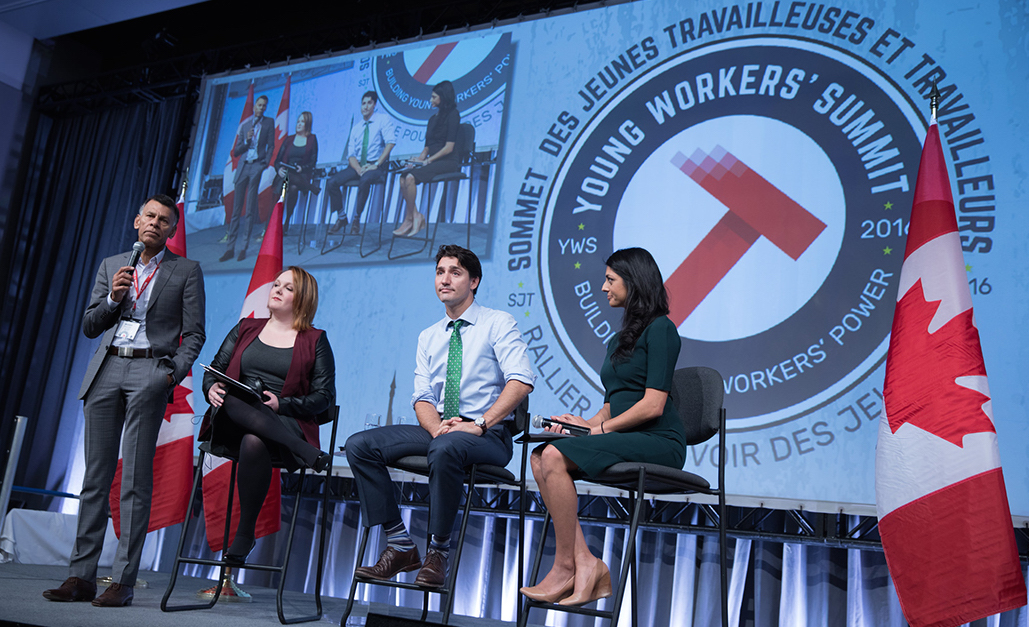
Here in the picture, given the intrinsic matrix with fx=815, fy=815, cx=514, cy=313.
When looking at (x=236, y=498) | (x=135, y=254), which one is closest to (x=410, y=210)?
(x=236, y=498)

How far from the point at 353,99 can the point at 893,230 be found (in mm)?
3024

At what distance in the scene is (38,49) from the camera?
6.44 metres

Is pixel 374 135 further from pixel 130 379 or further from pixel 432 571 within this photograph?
pixel 432 571

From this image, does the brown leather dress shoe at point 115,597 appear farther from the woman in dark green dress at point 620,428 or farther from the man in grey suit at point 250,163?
the man in grey suit at point 250,163

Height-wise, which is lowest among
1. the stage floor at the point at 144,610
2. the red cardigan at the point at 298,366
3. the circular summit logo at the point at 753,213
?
the stage floor at the point at 144,610

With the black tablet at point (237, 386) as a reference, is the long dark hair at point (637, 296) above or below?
above

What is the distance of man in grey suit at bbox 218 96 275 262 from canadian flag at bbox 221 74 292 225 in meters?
0.02

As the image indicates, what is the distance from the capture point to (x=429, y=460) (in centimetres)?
235

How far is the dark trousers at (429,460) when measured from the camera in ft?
7.55

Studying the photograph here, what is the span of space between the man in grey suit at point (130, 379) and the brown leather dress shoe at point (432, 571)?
90 cm

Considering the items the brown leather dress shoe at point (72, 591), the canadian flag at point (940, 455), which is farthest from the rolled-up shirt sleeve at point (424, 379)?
the canadian flag at point (940, 455)

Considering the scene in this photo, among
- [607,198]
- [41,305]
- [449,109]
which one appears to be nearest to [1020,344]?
[607,198]

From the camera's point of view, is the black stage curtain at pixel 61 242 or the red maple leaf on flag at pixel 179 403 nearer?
the red maple leaf on flag at pixel 179 403

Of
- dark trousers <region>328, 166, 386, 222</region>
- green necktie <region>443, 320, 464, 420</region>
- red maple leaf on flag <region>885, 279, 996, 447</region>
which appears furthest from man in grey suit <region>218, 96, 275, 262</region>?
red maple leaf on flag <region>885, 279, 996, 447</region>
